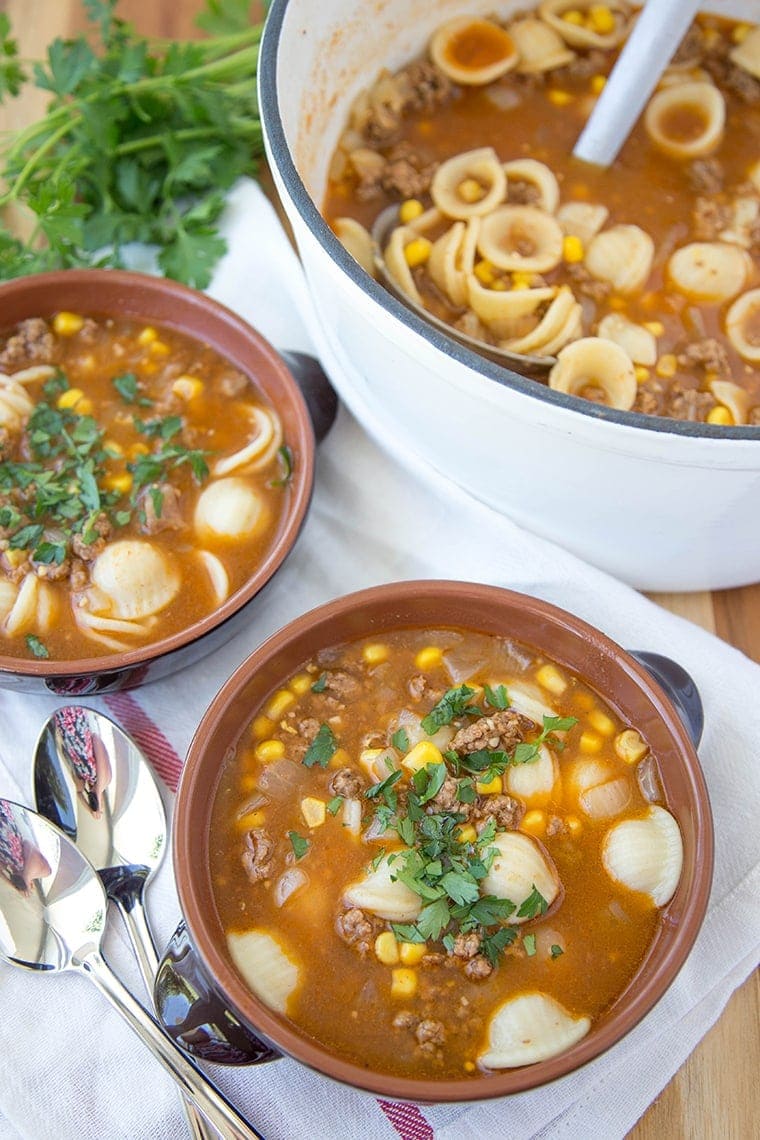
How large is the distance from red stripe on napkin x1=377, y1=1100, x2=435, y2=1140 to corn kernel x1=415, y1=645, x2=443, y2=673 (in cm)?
98

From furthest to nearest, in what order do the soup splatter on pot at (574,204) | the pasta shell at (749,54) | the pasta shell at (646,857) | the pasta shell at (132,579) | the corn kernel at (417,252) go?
1. the pasta shell at (749,54)
2. the corn kernel at (417,252)
3. the soup splatter on pot at (574,204)
4. the pasta shell at (132,579)
5. the pasta shell at (646,857)

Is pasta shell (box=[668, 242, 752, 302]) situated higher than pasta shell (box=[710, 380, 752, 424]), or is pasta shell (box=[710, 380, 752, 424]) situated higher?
pasta shell (box=[668, 242, 752, 302])

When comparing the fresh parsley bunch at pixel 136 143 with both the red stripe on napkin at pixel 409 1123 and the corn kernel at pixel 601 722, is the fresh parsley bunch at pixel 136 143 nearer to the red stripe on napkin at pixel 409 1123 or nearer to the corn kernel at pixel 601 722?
the corn kernel at pixel 601 722

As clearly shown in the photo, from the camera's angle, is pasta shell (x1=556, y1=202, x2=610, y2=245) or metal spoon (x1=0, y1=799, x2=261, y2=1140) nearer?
metal spoon (x1=0, y1=799, x2=261, y2=1140)

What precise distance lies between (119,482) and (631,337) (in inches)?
58.2

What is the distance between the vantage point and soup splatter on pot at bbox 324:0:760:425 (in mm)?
3164

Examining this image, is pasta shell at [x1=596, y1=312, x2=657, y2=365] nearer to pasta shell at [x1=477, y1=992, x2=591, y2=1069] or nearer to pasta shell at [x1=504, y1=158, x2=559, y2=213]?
pasta shell at [x1=504, y1=158, x2=559, y2=213]

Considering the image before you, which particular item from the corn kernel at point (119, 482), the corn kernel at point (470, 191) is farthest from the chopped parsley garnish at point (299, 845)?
the corn kernel at point (470, 191)

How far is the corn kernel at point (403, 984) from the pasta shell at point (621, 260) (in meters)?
2.01

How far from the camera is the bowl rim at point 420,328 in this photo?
2.34 meters

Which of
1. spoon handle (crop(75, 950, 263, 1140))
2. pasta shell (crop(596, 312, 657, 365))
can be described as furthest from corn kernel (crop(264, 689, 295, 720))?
pasta shell (crop(596, 312, 657, 365))

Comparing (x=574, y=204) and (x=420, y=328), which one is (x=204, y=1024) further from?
(x=574, y=204)

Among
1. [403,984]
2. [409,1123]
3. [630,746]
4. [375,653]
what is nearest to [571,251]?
[375,653]

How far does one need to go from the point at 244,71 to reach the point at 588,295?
1406 mm
